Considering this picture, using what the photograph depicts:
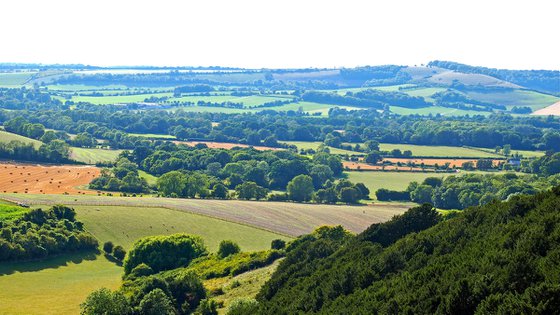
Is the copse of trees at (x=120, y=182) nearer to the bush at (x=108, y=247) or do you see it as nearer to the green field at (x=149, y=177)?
the green field at (x=149, y=177)

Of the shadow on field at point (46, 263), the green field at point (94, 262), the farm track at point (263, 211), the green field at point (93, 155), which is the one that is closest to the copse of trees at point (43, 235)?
the shadow on field at point (46, 263)

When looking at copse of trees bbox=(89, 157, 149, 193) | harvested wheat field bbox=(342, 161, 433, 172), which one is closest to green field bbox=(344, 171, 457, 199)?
harvested wheat field bbox=(342, 161, 433, 172)

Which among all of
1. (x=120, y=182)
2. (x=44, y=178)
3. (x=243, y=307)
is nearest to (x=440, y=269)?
(x=243, y=307)

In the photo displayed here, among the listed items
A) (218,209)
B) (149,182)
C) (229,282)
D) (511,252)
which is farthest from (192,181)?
(511,252)

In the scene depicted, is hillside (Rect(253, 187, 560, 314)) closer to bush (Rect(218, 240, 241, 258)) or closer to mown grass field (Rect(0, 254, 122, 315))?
mown grass field (Rect(0, 254, 122, 315))

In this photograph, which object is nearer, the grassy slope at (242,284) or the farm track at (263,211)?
the grassy slope at (242,284)

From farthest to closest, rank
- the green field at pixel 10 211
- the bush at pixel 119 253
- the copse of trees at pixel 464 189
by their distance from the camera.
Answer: the copse of trees at pixel 464 189 → the green field at pixel 10 211 → the bush at pixel 119 253

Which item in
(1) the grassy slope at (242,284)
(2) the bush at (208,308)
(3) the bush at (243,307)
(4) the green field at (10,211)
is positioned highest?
(3) the bush at (243,307)

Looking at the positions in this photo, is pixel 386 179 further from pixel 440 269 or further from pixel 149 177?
pixel 440 269
